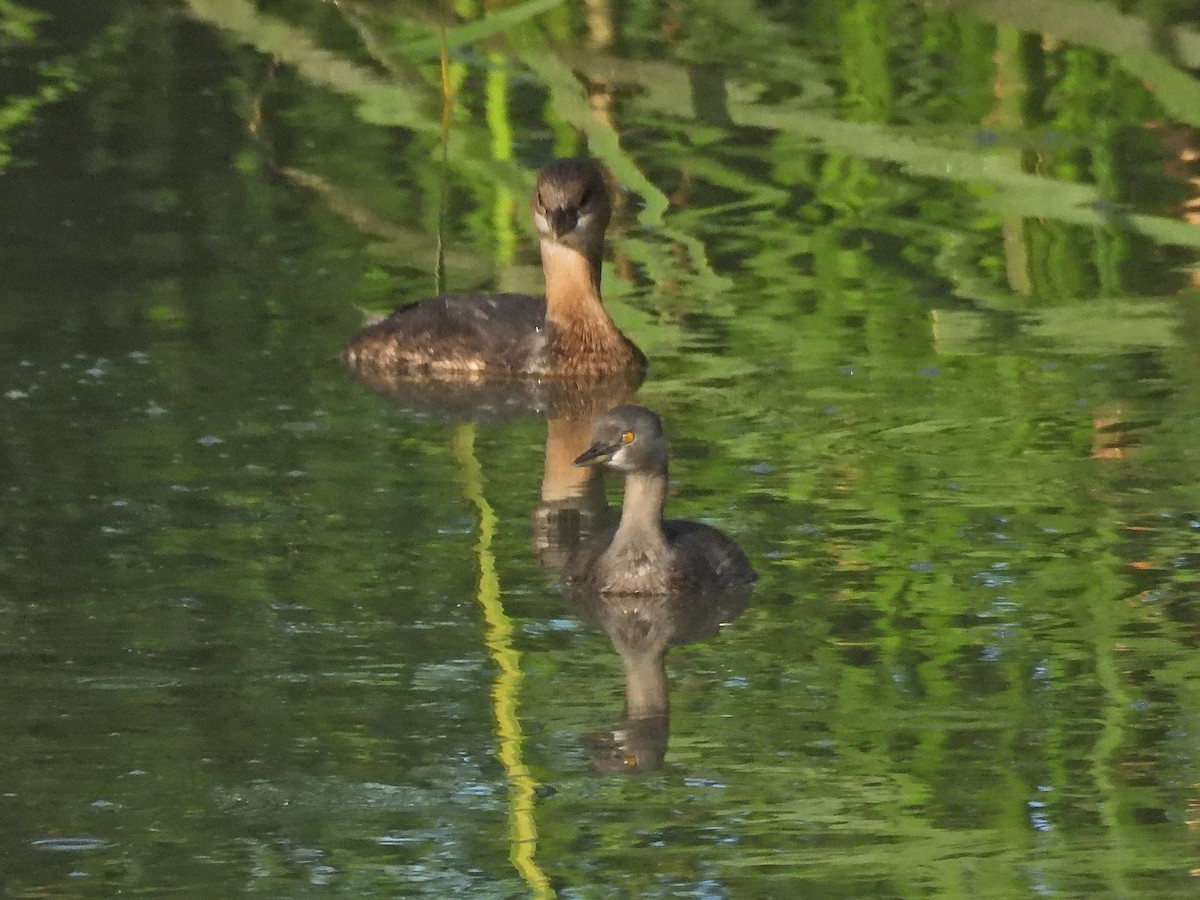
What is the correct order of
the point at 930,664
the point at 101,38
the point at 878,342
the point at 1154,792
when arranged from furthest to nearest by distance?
the point at 101,38 < the point at 878,342 < the point at 930,664 < the point at 1154,792

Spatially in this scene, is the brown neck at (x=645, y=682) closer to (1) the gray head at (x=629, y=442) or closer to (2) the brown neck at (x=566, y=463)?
(1) the gray head at (x=629, y=442)

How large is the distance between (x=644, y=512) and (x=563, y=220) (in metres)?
3.42

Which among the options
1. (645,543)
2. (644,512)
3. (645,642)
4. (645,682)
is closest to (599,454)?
(644,512)

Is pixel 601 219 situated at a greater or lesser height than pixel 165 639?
greater

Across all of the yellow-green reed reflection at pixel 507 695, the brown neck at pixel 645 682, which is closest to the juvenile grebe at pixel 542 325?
the yellow-green reed reflection at pixel 507 695

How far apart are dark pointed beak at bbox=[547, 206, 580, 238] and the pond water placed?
0.32 m

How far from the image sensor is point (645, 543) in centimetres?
901

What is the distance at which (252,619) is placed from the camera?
339 inches

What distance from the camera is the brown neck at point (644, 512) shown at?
901 centimetres

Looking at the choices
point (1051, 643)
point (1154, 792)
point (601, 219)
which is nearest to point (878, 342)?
point (601, 219)

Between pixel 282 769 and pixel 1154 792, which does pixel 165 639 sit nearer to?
pixel 282 769

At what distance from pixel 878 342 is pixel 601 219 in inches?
53.5

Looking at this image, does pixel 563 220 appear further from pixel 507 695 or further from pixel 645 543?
pixel 507 695

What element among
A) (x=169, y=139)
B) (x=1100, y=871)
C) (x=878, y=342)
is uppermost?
(x=169, y=139)
